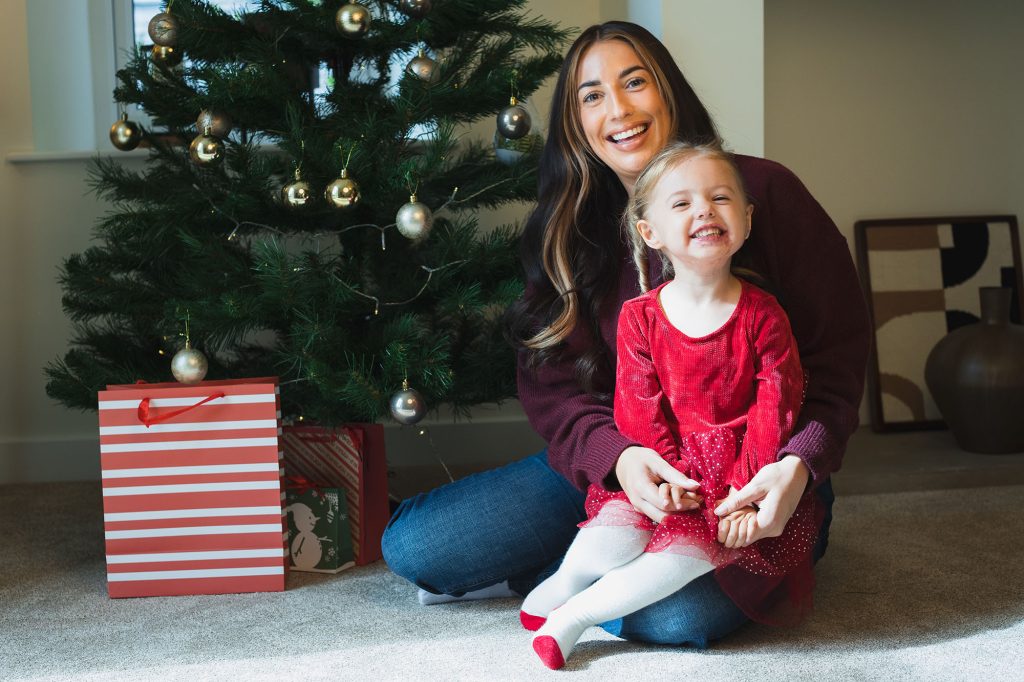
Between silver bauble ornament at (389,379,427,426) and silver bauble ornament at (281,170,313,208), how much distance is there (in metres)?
0.34

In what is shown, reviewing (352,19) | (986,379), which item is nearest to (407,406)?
(352,19)

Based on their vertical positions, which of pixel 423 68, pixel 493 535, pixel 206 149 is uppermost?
pixel 423 68

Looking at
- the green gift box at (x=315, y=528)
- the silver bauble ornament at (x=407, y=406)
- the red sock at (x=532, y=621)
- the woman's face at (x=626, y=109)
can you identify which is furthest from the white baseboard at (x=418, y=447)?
the woman's face at (x=626, y=109)

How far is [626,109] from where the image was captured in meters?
1.55

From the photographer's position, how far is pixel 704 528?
4.46ft

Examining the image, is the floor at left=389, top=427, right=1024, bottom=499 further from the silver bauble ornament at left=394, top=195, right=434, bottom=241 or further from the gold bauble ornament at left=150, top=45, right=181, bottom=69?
the gold bauble ornament at left=150, top=45, right=181, bottom=69

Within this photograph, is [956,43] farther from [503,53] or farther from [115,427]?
[115,427]

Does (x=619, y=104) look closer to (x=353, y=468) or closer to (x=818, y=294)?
(x=818, y=294)

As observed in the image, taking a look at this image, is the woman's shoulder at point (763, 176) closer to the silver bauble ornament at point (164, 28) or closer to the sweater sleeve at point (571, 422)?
the sweater sleeve at point (571, 422)

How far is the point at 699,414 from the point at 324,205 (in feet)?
2.56

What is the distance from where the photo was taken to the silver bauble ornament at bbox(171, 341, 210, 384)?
5.63 ft

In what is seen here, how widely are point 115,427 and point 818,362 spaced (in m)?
1.11

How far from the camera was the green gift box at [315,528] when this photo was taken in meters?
1.84

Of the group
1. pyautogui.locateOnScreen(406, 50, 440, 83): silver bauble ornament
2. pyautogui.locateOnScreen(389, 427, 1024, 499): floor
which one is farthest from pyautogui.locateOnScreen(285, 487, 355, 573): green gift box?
pyautogui.locateOnScreen(406, 50, 440, 83): silver bauble ornament
